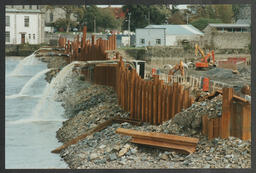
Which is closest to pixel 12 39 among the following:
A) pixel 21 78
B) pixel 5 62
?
pixel 5 62

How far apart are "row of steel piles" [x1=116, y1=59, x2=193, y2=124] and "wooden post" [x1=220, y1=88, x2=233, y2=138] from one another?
0.62 metres

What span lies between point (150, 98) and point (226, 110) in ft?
5.04

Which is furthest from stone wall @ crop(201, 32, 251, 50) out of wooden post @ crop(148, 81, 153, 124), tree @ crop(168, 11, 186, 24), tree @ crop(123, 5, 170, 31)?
wooden post @ crop(148, 81, 153, 124)

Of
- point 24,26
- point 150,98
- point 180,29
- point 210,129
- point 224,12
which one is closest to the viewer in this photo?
point 210,129

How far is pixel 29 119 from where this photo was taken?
319 inches

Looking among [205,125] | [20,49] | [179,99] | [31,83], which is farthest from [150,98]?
[31,83]

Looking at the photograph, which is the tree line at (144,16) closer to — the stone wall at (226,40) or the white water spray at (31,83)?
the stone wall at (226,40)

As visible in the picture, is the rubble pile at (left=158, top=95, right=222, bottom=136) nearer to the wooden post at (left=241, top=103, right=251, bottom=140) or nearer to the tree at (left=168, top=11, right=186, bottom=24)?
the wooden post at (left=241, top=103, right=251, bottom=140)

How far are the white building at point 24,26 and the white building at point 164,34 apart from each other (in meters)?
1.55

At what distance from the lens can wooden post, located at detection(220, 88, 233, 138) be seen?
21.8ft

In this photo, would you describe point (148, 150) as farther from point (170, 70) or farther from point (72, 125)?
point (170, 70)

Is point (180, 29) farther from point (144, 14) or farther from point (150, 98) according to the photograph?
point (150, 98)

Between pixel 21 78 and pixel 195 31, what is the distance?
286cm

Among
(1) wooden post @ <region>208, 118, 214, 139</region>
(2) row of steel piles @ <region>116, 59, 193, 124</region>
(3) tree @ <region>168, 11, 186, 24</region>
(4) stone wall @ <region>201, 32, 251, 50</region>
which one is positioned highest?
(3) tree @ <region>168, 11, 186, 24</region>
